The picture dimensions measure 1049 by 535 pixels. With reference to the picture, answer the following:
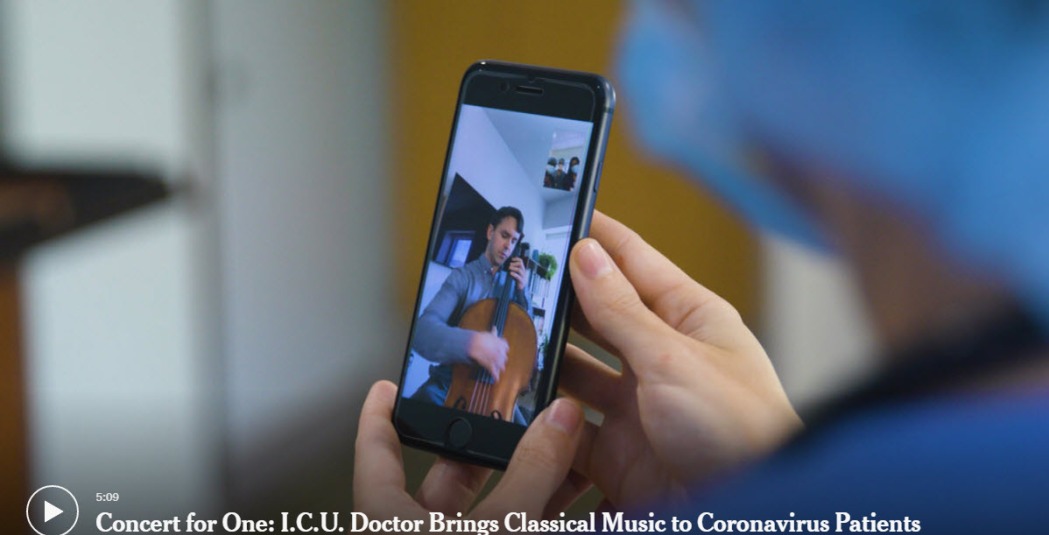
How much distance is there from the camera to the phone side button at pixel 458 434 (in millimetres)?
478

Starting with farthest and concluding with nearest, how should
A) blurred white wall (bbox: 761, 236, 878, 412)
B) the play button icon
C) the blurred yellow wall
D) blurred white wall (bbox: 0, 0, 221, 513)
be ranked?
the blurred yellow wall → blurred white wall (bbox: 761, 236, 878, 412) → blurred white wall (bbox: 0, 0, 221, 513) → the play button icon

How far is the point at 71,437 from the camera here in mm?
1417

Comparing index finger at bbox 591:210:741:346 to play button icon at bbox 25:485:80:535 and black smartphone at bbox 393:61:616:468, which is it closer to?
black smartphone at bbox 393:61:616:468

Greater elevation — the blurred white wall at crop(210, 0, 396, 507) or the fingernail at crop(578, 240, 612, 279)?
the fingernail at crop(578, 240, 612, 279)

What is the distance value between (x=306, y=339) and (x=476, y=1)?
765mm

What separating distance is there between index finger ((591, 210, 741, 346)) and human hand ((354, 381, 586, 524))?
0.09m

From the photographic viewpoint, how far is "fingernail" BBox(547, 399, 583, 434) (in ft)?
1.40

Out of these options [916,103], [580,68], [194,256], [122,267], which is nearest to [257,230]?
[194,256]

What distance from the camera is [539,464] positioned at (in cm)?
41

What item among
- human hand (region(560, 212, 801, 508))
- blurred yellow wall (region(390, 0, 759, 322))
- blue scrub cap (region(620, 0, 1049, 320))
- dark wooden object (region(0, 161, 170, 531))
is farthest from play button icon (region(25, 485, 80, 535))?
blurred yellow wall (region(390, 0, 759, 322))

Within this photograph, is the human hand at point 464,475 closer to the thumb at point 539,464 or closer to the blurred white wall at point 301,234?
the thumb at point 539,464

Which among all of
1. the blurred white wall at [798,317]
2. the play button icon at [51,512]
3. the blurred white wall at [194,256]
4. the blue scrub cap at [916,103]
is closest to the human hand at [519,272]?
the blue scrub cap at [916,103]

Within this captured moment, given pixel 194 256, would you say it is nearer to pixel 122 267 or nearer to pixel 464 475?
pixel 122 267

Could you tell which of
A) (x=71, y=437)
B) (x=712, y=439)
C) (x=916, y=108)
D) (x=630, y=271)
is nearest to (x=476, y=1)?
(x=71, y=437)
